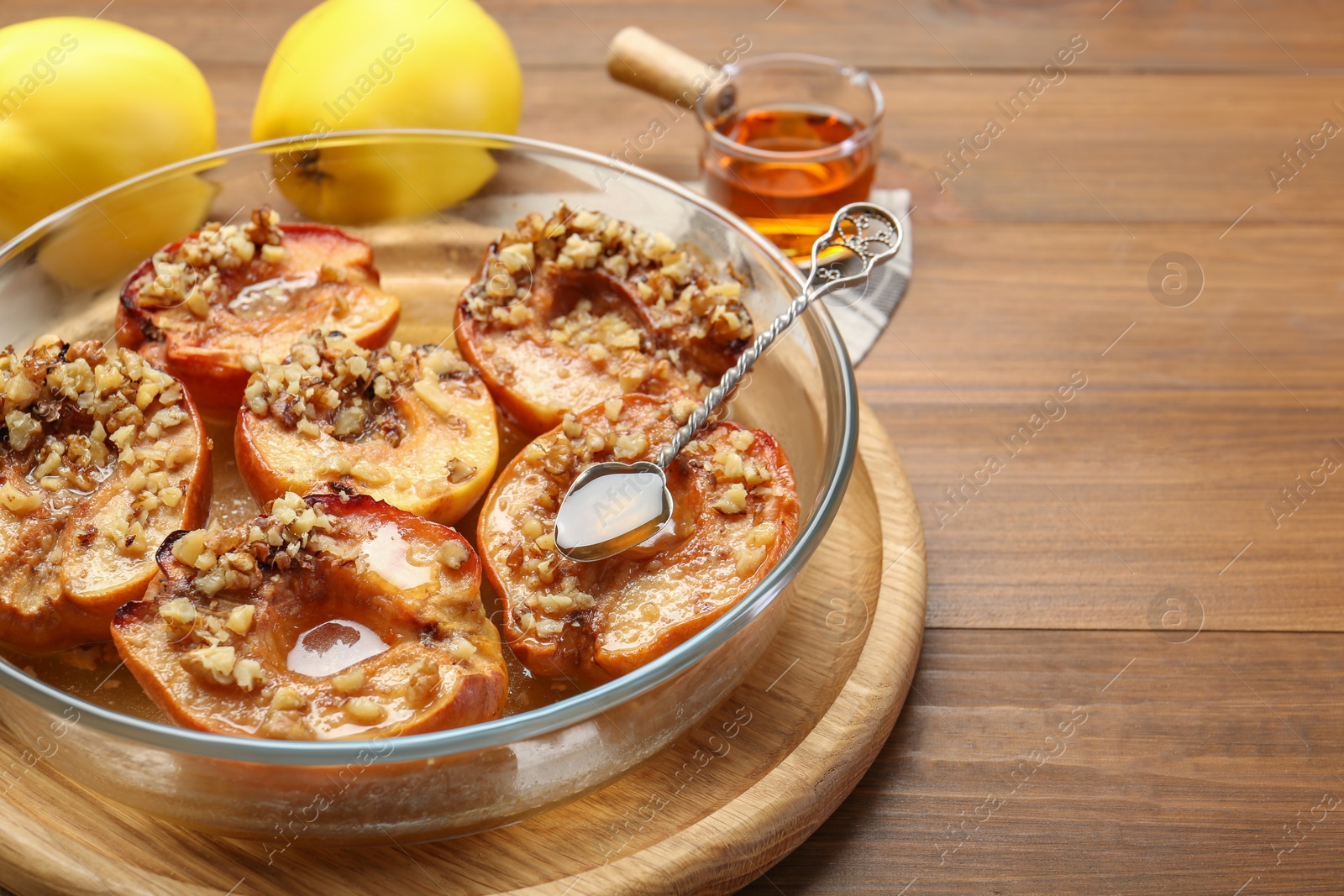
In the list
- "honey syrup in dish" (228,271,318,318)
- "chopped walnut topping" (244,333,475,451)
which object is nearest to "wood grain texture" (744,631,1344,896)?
"chopped walnut topping" (244,333,475,451)

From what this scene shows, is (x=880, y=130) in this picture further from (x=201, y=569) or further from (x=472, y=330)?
(x=201, y=569)

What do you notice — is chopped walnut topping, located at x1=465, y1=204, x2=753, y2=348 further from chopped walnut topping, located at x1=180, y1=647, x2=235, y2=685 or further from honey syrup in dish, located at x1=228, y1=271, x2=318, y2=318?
chopped walnut topping, located at x1=180, y1=647, x2=235, y2=685

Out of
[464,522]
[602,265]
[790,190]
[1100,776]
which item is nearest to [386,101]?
[602,265]

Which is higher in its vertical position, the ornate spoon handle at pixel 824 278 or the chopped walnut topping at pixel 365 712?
the ornate spoon handle at pixel 824 278

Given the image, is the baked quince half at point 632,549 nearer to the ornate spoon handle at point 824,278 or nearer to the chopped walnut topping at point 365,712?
the ornate spoon handle at point 824,278

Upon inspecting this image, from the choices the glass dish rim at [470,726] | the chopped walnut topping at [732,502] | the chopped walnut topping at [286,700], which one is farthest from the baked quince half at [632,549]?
the chopped walnut topping at [286,700]

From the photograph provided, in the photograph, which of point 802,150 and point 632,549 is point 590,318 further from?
point 802,150
